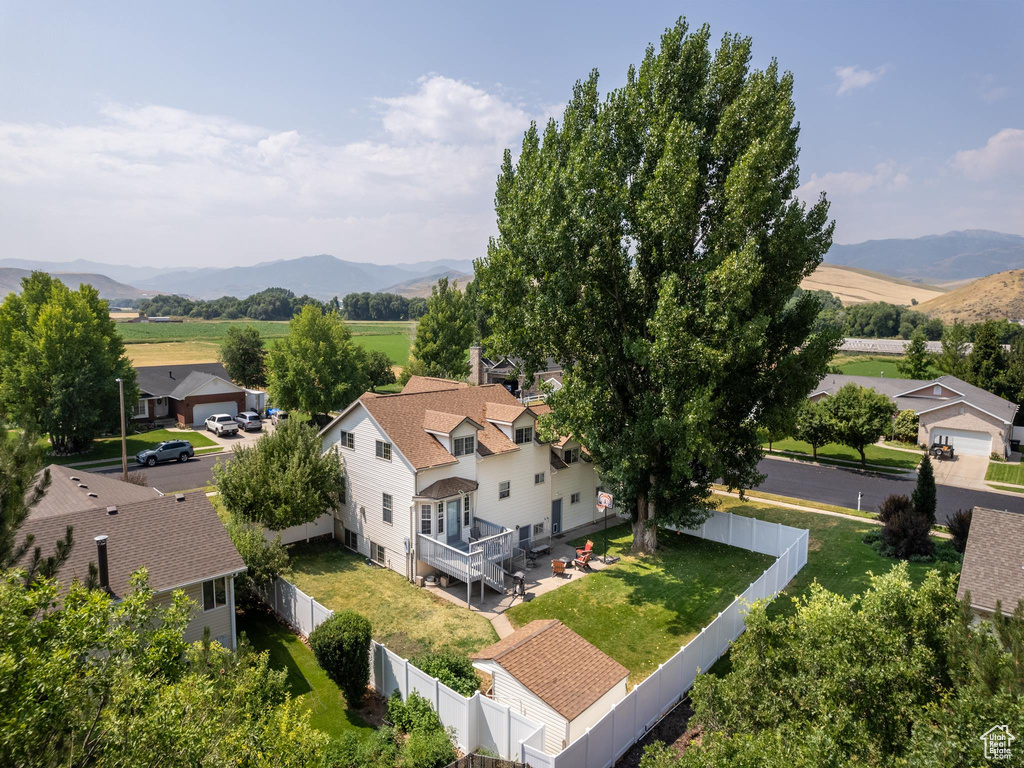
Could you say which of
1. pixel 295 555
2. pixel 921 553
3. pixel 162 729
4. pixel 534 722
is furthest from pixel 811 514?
pixel 162 729

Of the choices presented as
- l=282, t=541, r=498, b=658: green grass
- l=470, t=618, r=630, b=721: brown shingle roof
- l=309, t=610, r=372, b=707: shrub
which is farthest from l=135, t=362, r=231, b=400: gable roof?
l=470, t=618, r=630, b=721: brown shingle roof

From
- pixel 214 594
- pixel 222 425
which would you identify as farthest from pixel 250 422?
pixel 214 594

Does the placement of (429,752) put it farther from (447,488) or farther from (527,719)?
(447,488)

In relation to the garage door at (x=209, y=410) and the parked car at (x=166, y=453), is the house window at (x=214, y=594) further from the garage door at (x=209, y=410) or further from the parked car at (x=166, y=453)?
the garage door at (x=209, y=410)

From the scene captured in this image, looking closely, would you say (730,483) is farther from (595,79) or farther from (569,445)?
(595,79)

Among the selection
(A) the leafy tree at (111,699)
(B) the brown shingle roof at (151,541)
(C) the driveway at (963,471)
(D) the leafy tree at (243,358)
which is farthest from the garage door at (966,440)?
(D) the leafy tree at (243,358)

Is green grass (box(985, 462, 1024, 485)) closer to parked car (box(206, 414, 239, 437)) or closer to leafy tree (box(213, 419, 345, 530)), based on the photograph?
leafy tree (box(213, 419, 345, 530))
